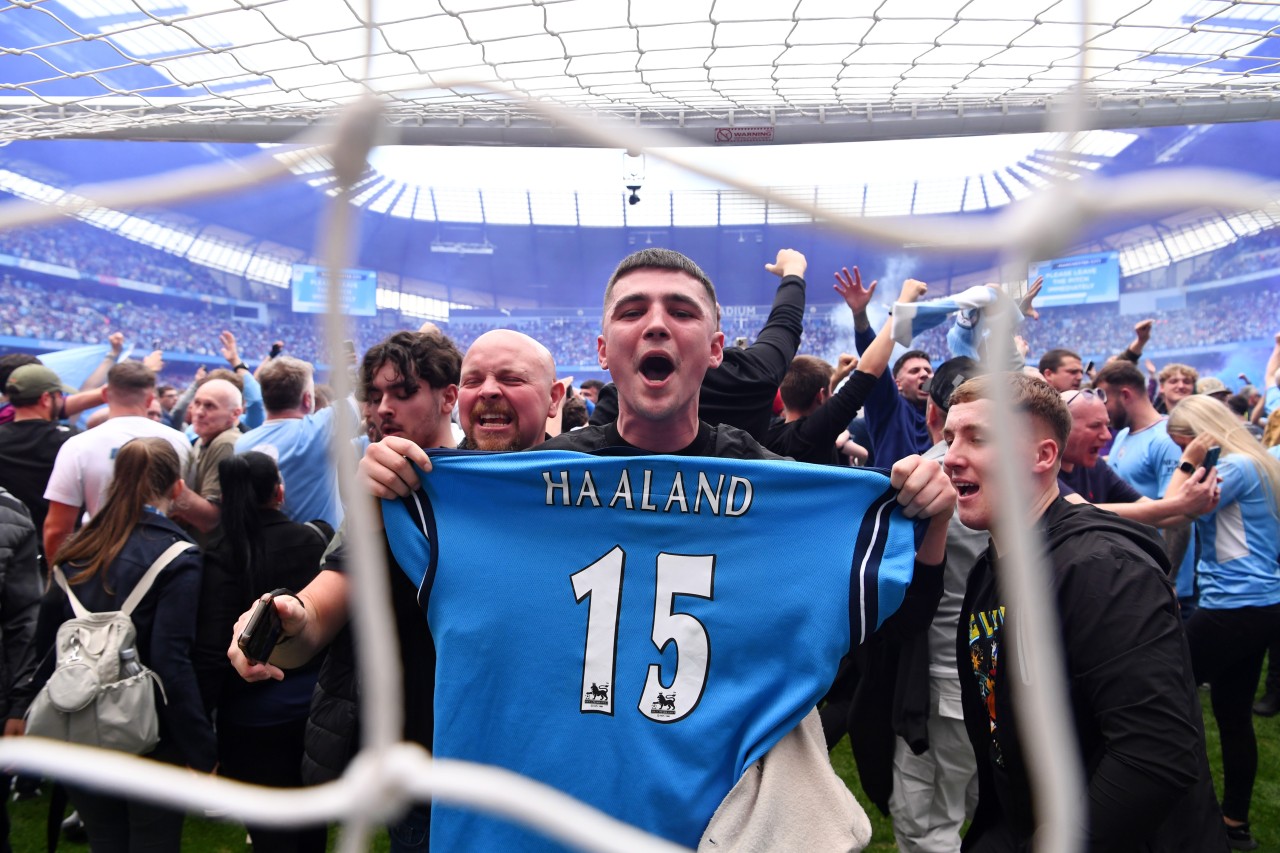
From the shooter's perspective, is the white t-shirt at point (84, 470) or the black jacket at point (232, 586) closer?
the black jacket at point (232, 586)

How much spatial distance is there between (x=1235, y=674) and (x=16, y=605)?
428 cm

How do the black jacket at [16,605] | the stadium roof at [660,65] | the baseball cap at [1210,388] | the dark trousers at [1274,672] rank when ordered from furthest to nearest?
the baseball cap at [1210,388]
the dark trousers at [1274,672]
the stadium roof at [660,65]
the black jacket at [16,605]

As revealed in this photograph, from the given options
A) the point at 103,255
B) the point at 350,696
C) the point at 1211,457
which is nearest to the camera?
the point at 350,696

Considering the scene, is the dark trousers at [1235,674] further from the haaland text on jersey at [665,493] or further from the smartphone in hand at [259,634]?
the smartphone in hand at [259,634]

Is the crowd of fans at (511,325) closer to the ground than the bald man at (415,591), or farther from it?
farther from it

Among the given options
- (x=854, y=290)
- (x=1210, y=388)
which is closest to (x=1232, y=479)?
(x=854, y=290)

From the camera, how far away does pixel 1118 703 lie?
127 centimetres

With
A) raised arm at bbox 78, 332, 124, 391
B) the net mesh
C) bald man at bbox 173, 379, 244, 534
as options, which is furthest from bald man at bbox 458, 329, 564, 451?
raised arm at bbox 78, 332, 124, 391

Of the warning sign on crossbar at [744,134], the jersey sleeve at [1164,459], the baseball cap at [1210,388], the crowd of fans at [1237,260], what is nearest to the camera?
the jersey sleeve at [1164,459]

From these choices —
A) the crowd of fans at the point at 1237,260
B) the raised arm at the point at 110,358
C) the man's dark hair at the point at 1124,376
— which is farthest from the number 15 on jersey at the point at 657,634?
the crowd of fans at the point at 1237,260

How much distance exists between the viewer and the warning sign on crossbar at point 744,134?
147 inches

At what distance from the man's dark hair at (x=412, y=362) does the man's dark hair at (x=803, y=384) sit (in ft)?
6.33

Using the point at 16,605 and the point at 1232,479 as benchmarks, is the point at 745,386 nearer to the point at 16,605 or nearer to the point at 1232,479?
the point at 1232,479

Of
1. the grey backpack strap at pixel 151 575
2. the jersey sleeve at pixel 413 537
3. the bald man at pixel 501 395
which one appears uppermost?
the bald man at pixel 501 395
